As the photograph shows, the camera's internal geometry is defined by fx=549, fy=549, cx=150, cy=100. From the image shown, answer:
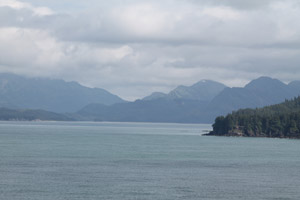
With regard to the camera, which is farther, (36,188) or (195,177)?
(195,177)

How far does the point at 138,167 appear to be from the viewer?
113875 millimetres

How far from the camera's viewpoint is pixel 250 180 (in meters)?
95.1

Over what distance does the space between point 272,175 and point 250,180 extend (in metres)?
10.3

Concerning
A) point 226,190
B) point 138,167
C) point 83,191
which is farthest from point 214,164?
point 83,191

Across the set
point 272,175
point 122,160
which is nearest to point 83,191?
point 272,175

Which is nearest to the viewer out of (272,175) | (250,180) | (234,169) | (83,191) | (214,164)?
(83,191)

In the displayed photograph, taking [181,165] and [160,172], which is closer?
[160,172]

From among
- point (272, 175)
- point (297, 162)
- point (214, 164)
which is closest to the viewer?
point (272, 175)

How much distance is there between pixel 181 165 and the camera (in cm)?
11962

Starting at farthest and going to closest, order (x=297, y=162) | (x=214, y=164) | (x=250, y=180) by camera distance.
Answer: (x=297, y=162), (x=214, y=164), (x=250, y=180)

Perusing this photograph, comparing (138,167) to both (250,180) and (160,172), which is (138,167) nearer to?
(160,172)

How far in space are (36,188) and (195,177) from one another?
29.4 m

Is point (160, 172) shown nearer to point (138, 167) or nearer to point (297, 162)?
point (138, 167)

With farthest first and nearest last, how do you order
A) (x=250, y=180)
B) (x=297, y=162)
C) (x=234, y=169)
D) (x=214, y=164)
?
(x=297, y=162)
(x=214, y=164)
(x=234, y=169)
(x=250, y=180)
